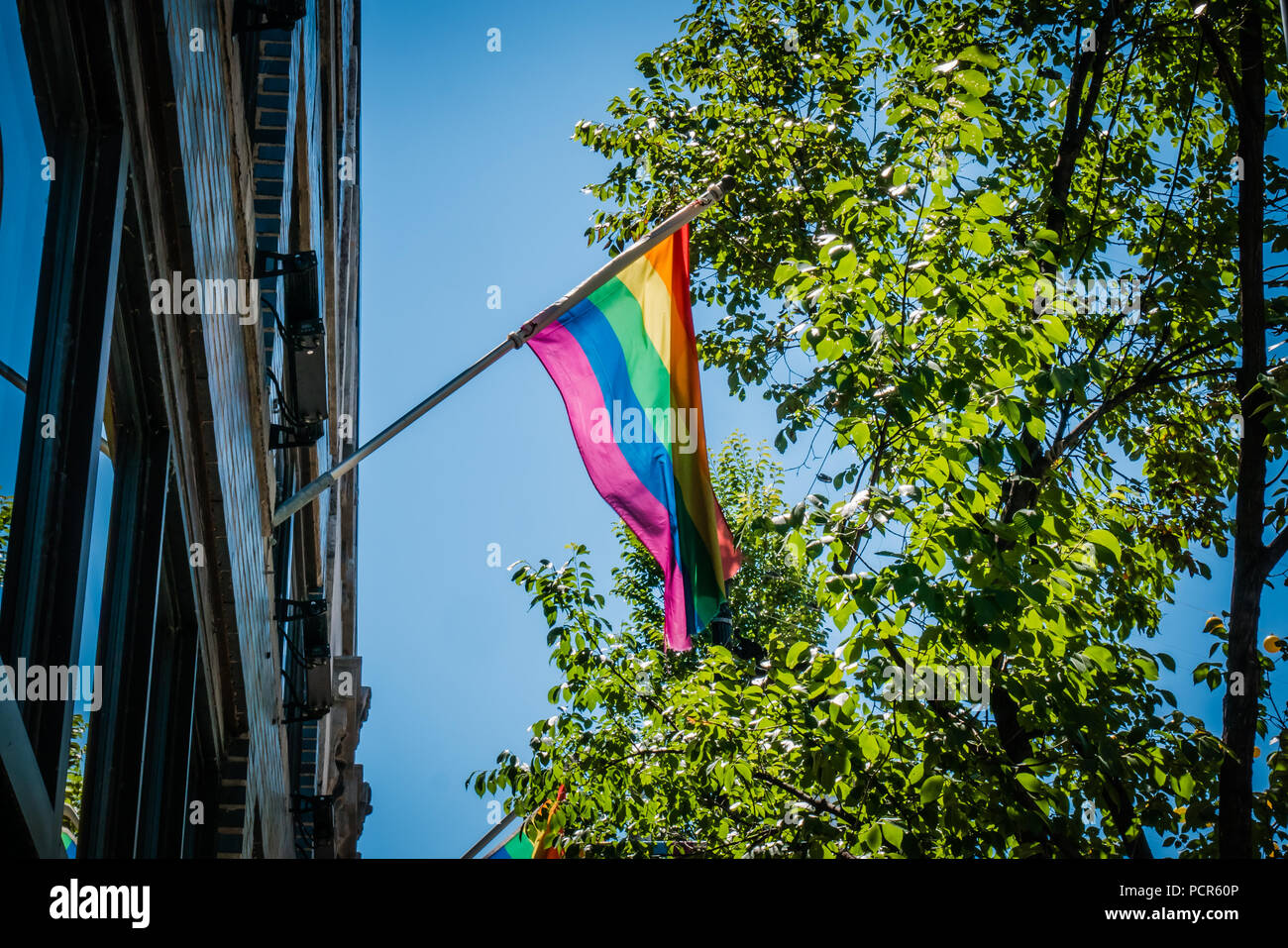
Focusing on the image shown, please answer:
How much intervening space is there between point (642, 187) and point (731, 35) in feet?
5.56

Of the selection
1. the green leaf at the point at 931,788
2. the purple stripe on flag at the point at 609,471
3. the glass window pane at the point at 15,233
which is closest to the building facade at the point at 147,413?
the glass window pane at the point at 15,233

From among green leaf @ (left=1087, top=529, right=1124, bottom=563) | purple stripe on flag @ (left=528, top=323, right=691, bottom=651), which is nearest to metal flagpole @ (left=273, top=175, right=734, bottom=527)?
purple stripe on flag @ (left=528, top=323, right=691, bottom=651)

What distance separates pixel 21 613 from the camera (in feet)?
12.1

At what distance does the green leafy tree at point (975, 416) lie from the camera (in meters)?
6.22

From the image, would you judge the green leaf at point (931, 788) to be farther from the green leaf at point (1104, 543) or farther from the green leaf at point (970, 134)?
the green leaf at point (970, 134)

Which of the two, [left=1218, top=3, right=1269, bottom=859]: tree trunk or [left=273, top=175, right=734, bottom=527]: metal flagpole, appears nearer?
[left=1218, top=3, right=1269, bottom=859]: tree trunk

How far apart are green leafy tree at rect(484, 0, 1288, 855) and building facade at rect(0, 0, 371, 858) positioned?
9.09ft

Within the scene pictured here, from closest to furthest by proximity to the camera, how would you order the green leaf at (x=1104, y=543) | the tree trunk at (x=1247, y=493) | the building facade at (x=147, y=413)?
the building facade at (x=147, y=413) → the green leaf at (x=1104, y=543) → the tree trunk at (x=1247, y=493)

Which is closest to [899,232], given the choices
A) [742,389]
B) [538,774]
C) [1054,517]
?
[1054,517]

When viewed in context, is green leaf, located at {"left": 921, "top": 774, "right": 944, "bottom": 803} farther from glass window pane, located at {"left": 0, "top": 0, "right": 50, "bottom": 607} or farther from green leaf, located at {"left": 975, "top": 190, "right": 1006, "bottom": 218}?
glass window pane, located at {"left": 0, "top": 0, "right": 50, "bottom": 607}

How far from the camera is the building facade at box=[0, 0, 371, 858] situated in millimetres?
3729

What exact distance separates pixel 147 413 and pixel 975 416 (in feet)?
13.9

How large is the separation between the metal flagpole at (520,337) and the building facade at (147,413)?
1.72 feet
